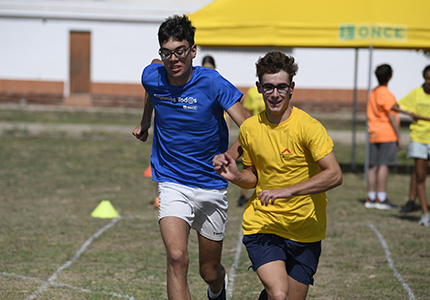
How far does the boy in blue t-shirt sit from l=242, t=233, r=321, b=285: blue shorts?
63 cm

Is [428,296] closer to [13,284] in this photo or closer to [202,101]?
[202,101]

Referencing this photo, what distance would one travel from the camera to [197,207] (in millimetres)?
5164

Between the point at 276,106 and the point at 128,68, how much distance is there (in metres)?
27.4

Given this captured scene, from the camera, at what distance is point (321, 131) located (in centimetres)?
431

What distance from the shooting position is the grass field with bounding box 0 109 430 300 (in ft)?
20.9

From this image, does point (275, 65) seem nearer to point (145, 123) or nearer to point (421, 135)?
point (145, 123)

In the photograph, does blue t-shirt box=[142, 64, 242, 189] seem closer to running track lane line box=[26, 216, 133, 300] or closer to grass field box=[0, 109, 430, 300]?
grass field box=[0, 109, 430, 300]

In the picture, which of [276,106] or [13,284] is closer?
[276,106]

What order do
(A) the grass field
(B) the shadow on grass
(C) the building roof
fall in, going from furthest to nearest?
Answer: (C) the building roof
(B) the shadow on grass
(A) the grass field

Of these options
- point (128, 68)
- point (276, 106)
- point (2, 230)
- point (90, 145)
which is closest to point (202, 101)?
point (276, 106)

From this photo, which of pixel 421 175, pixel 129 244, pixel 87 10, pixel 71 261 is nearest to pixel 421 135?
pixel 421 175

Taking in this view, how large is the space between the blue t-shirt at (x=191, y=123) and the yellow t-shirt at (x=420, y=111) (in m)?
5.36

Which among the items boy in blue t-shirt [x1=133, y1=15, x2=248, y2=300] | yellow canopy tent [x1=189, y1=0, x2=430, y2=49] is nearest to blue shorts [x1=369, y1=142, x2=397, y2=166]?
yellow canopy tent [x1=189, y1=0, x2=430, y2=49]

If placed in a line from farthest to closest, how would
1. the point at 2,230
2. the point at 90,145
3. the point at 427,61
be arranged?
the point at 427,61 < the point at 90,145 < the point at 2,230
